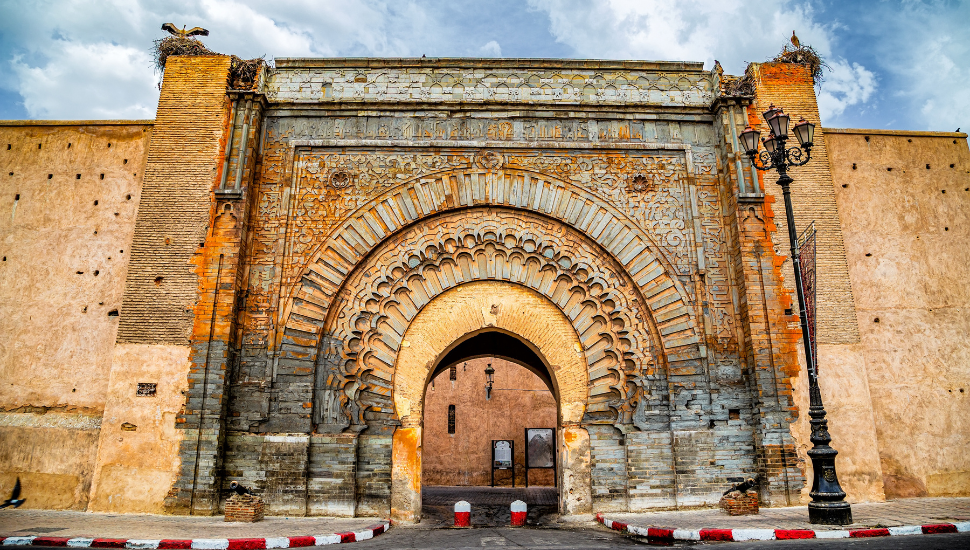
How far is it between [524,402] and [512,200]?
10613 mm

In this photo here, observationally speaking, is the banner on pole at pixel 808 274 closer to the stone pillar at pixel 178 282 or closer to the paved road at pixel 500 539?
the paved road at pixel 500 539

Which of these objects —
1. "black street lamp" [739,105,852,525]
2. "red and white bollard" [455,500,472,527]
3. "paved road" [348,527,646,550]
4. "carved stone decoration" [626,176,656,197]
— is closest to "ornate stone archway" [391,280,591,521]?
"red and white bollard" [455,500,472,527]

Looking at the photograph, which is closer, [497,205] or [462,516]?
[462,516]

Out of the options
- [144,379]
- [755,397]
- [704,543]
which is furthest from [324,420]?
[755,397]

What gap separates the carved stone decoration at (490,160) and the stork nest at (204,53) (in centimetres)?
357

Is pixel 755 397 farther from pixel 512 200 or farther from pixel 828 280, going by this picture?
pixel 512 200

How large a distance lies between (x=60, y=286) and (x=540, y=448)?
11338 mm

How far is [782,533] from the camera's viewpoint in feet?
→ 18.2

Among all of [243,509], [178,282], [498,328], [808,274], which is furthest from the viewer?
[498,328]

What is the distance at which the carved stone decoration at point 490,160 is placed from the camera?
29.4 feet

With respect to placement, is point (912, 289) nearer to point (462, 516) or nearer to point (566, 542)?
point (566, 542)

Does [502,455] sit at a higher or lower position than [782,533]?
higher

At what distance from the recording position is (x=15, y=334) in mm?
8758

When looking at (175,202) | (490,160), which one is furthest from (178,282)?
(490,160)
